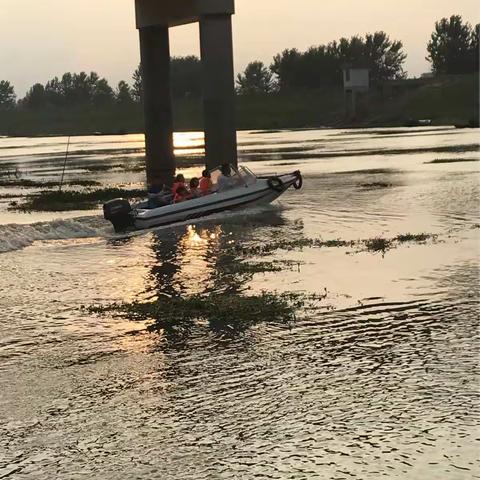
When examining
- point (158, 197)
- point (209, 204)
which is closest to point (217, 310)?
point (158, 197)

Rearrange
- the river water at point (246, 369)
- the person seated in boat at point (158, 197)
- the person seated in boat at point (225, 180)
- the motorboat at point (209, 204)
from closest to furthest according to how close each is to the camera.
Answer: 1. the river water at point (246, 369)
2. the motorboat at point (209, 204)
3. the person seated in boat at point (158, 197)
4. the person seated in boat at point (225, 180)

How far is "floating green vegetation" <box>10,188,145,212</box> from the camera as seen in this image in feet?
105

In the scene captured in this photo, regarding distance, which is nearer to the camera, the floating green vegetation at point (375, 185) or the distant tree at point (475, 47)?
the floating green vegetation at point (375, 185)

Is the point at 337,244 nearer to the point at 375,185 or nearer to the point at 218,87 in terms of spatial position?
the point at 375,185

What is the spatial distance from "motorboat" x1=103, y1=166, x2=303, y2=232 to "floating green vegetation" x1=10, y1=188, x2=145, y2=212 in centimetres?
654

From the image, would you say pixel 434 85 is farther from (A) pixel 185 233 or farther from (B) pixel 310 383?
(B) pixel 310 383


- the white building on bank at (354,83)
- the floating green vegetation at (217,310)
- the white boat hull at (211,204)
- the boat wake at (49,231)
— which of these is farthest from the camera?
the white building on bank at (354,83)

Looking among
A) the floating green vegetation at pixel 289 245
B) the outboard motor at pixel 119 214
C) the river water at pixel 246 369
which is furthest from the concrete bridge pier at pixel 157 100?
the floating green vegetation at pixel 289 245

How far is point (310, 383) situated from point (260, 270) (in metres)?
7.49

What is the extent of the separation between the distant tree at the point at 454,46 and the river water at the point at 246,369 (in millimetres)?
154246

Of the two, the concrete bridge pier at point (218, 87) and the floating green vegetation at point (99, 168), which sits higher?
the concrete bridge pier at point (218, 87)

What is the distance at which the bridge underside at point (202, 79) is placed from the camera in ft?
121

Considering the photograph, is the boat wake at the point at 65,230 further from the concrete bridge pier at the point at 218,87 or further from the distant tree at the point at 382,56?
the distant tree at the point at 382,56

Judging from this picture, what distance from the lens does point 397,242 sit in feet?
65.1
